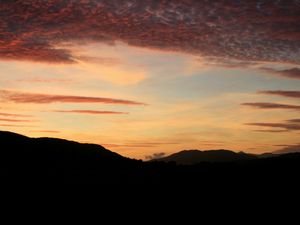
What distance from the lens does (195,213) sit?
163 ft

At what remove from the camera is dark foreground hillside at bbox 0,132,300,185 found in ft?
217

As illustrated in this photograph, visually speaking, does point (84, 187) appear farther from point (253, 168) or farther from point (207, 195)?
point (253, 168)

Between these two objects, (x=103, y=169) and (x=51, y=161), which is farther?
(x=103, y=169)

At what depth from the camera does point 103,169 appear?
265ft

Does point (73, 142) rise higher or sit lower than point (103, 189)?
higher

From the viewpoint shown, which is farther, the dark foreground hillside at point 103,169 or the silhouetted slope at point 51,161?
the silhouetted slope at point 51,161

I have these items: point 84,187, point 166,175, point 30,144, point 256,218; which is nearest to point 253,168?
point 166,175

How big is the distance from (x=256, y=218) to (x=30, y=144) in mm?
59362

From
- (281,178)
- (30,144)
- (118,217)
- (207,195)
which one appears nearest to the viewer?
(118,217)

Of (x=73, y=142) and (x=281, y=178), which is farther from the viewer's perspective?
(x=73, y=142)

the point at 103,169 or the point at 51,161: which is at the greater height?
the point at 51,161

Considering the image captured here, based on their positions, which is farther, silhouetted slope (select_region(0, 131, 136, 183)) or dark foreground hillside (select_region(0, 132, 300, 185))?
silhouetted slope (select_region(0, 131, 136, 183))

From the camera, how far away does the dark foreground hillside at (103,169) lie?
217 feet

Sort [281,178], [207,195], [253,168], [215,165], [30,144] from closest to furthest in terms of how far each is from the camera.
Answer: [207,195] < [281,178] < [253,168] < [215,165] < [30,144]
